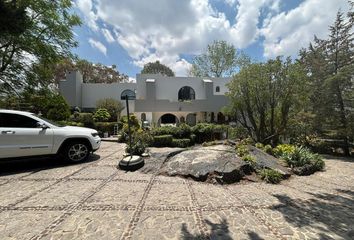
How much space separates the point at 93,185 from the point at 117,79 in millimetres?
38038

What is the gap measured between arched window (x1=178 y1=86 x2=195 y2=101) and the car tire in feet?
65.6

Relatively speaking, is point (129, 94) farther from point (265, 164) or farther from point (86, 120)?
point (265, 164)

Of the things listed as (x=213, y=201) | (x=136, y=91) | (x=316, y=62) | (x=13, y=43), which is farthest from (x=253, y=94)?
(x=136, y=91)

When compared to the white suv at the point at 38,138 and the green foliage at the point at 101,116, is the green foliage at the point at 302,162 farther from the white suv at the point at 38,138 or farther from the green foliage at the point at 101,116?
the green foliage at the point at 101,116

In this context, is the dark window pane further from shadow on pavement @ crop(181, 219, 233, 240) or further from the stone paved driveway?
shadow on pavement @ crop(181, 219, 233, 240)

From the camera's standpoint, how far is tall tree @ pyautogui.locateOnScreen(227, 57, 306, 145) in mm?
11859

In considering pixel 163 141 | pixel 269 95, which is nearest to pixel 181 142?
pixel 163 141

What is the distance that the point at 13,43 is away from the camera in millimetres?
11164

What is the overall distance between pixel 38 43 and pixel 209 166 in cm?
1142

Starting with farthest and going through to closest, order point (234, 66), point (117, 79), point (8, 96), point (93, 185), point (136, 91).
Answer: point (117, 79) < point (234, 66) < point (136, 91) < point (8, 96) < point (93, 185)

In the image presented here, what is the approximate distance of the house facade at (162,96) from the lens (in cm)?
2323

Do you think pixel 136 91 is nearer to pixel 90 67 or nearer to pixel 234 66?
pixel 90 67

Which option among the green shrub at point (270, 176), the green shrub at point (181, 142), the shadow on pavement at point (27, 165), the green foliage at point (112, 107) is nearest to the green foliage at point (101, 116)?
the green foliage at point (112, 107)

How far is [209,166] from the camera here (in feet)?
21.6
